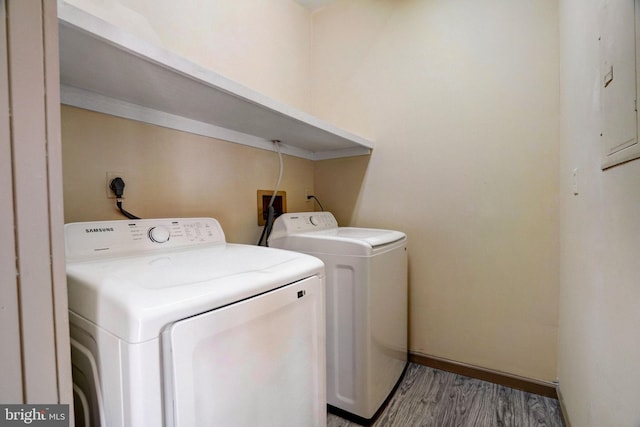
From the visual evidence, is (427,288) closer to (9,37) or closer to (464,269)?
(464,269)

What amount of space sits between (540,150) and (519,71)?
437 mm

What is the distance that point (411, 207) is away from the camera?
5.80ft

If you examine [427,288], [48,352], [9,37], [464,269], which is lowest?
[427,288]

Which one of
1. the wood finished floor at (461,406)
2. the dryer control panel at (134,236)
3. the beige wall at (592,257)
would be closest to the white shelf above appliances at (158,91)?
the dryer control panel at (134,236)

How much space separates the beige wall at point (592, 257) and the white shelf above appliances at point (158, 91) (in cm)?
101

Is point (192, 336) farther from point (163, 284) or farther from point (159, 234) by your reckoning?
point (159, 234)

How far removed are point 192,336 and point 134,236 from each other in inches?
24.7

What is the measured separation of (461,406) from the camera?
1.39 metres

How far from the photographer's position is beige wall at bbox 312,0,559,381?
144cm

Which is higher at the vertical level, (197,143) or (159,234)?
(197,143)

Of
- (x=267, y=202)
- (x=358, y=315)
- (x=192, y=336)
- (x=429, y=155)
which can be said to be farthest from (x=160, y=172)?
(x=429, y=155)

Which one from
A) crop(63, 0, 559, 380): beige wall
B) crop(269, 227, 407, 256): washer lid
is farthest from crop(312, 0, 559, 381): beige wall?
crop(269, 227, 407, 256): washer lid

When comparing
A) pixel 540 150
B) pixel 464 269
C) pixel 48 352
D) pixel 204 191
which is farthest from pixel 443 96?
pixel 48 352

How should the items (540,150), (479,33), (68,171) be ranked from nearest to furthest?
(68,171) < (540,150) < (479,33)
